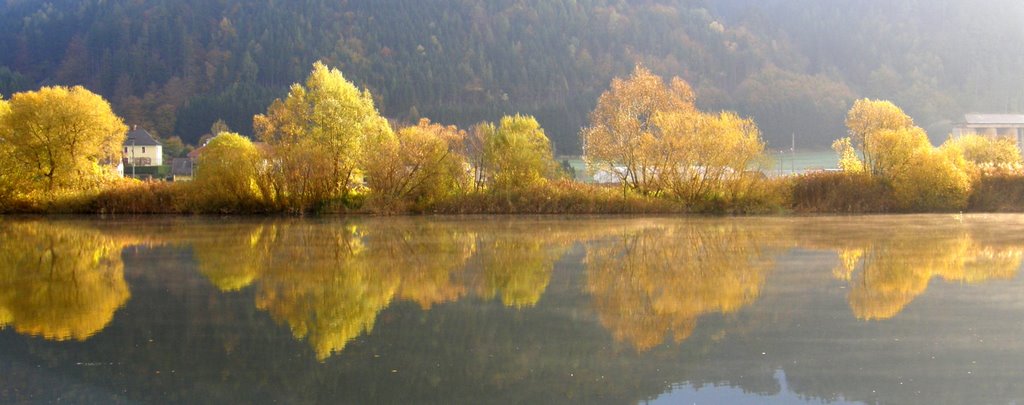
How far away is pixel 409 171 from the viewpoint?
130 feet

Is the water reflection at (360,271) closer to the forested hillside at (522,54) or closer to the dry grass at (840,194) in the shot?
the dry grass at (840,194)

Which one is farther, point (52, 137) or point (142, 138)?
point (142, 138)

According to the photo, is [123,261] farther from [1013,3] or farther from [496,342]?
[1013,3]

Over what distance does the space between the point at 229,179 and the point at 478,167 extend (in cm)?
1108

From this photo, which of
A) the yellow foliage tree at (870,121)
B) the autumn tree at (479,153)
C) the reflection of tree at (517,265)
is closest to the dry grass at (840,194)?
the yellow foliage tree at (870,121)

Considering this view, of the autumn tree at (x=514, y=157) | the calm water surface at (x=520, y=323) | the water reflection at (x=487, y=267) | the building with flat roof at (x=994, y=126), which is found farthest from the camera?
the building with flat roof at (x=994, y=126)

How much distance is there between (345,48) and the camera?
12544cm

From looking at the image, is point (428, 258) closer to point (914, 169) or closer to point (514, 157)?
point (514, 157)

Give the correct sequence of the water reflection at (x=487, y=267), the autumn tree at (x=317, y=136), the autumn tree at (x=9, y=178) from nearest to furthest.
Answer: the water reflection at (x=487, y=267), the autumn tree at (x=317, y=136), the autumn tree at (x=9, y=178)

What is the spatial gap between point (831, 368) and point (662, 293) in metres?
4.58

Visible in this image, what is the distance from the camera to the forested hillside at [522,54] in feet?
349

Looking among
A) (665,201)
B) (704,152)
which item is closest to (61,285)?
(665,201)

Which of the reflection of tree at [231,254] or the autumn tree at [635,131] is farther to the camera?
the autumn tree at [635,131]

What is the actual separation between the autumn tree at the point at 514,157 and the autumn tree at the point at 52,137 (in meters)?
18.2
